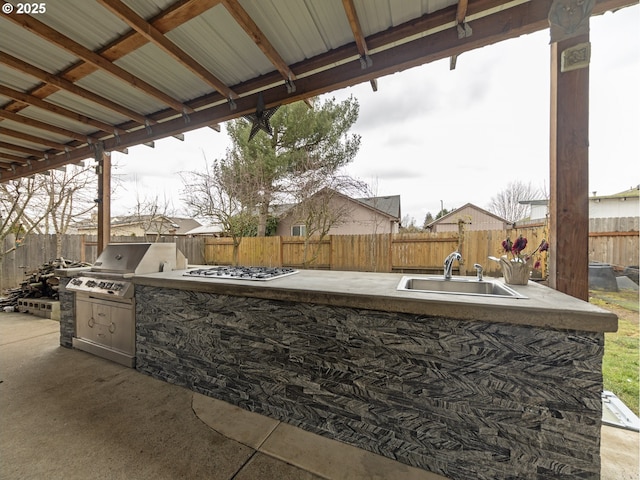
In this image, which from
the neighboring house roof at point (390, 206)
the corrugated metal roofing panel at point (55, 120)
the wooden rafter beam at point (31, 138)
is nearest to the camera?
the corrugated metal roofing panel at point (55, 120)

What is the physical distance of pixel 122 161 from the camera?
8.32 m

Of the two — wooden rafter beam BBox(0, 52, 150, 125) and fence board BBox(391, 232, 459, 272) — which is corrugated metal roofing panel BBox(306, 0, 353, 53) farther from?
fence board BBox(391, 232, 459, 272)

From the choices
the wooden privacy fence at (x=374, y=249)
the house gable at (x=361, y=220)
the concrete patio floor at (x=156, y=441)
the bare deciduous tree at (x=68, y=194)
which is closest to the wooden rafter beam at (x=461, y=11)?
the concrete patio floor at (x=156, y=441)

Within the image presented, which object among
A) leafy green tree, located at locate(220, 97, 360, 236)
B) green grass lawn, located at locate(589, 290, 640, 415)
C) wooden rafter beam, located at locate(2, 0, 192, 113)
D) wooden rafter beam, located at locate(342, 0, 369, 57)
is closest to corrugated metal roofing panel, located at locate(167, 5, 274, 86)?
wooden rafter beam, located at locate(2, 0, 192, 113)

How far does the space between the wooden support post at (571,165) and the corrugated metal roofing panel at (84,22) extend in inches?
115

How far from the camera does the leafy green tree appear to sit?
26.6ft

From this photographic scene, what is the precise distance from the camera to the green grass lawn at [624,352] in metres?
2.09

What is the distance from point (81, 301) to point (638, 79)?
541 centimetres

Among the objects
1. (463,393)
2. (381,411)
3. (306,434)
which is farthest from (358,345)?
(306,434)

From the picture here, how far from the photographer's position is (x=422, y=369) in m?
1.39

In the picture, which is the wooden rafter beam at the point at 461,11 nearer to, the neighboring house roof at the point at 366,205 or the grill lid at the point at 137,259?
the grill lid at the point at 137,259

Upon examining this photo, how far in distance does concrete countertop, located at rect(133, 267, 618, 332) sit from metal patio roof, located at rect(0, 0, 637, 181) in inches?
67.0

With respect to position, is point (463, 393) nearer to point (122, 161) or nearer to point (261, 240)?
point (261, 240)

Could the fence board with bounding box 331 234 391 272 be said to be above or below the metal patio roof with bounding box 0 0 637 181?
below
